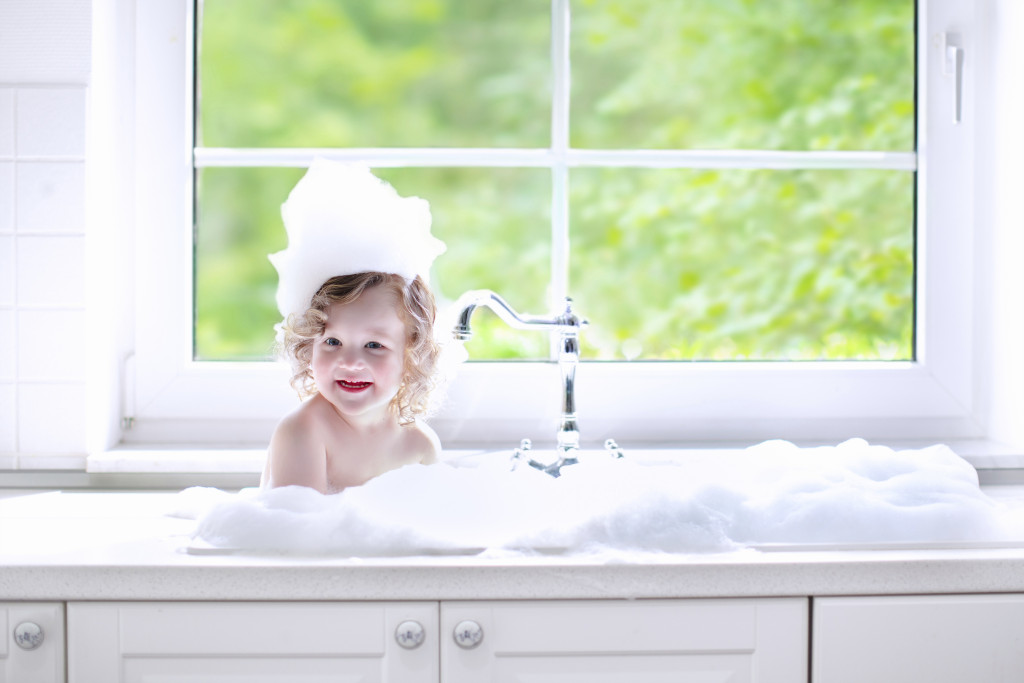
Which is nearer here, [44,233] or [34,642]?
[34,642]

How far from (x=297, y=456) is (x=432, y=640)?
0.97ft

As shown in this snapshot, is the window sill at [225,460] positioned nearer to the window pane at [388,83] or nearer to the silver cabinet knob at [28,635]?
the silver cabinet knob at [28,635]

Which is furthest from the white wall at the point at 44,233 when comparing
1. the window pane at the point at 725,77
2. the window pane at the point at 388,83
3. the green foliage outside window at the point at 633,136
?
the window pane at the point at 725,77

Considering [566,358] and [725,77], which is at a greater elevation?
[725,77]

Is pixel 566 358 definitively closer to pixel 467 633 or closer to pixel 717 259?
pixel 467 633

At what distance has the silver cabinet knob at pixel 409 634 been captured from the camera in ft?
2.82

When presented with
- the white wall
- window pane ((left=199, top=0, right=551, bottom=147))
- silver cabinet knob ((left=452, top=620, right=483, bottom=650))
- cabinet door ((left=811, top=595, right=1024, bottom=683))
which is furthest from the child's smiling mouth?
window pane ((left=199, top=0, right=551, bottom=147))

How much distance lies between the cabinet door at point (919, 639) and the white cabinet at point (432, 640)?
41 mm

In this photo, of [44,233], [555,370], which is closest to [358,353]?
[555,370]

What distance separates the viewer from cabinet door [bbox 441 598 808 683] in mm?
866

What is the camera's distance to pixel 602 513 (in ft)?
3.03

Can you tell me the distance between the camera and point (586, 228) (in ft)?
10.3

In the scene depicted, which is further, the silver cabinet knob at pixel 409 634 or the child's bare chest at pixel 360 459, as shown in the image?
the child's bare chest at pixel 360 459

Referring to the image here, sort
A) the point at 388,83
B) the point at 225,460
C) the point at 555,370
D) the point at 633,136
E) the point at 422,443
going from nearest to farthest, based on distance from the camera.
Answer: the point at 422,443 → the point at 225,460 → the point at 555,370 → the point at 388,83 → the point at 633,136
